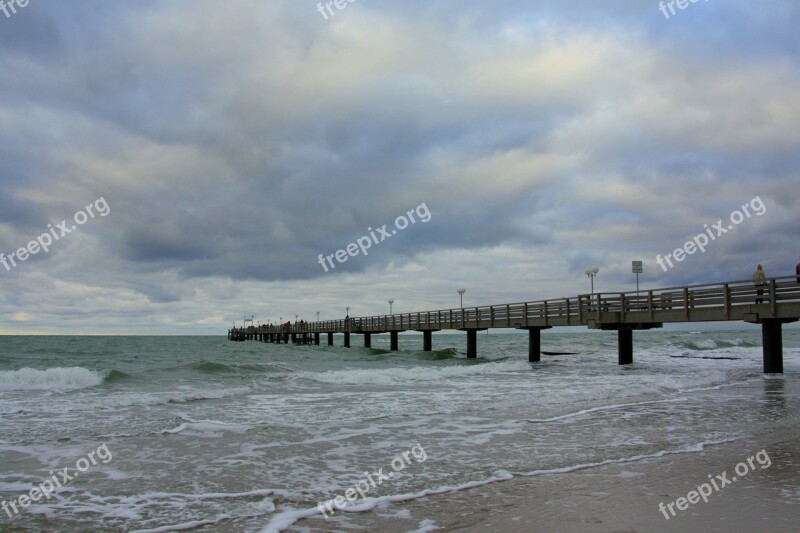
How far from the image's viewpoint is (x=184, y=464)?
740 cm

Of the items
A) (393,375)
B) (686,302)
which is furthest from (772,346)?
(393,375)

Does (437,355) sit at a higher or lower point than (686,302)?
lower

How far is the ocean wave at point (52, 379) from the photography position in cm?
1795

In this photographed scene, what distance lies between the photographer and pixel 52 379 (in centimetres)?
2023

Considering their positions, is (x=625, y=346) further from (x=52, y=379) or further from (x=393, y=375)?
(x=52, y=379)

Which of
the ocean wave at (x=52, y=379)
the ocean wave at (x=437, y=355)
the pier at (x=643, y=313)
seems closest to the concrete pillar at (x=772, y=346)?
the pier at (x=643, y=313)

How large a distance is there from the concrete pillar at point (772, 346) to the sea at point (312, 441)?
2.83 meters

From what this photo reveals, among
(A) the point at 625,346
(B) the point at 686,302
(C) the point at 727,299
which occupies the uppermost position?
(C) the point at 727,299

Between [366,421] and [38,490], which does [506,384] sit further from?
[38,490]

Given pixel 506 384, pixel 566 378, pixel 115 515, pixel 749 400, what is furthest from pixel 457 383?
pixel 115 515

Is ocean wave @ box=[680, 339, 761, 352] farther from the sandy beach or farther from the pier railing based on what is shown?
the sandy beach

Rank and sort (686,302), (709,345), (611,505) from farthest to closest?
(709,345) < (686,302) < (611,505)

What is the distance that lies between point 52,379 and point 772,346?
2389 centimetres

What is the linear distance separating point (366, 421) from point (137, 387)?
9.98 meters
